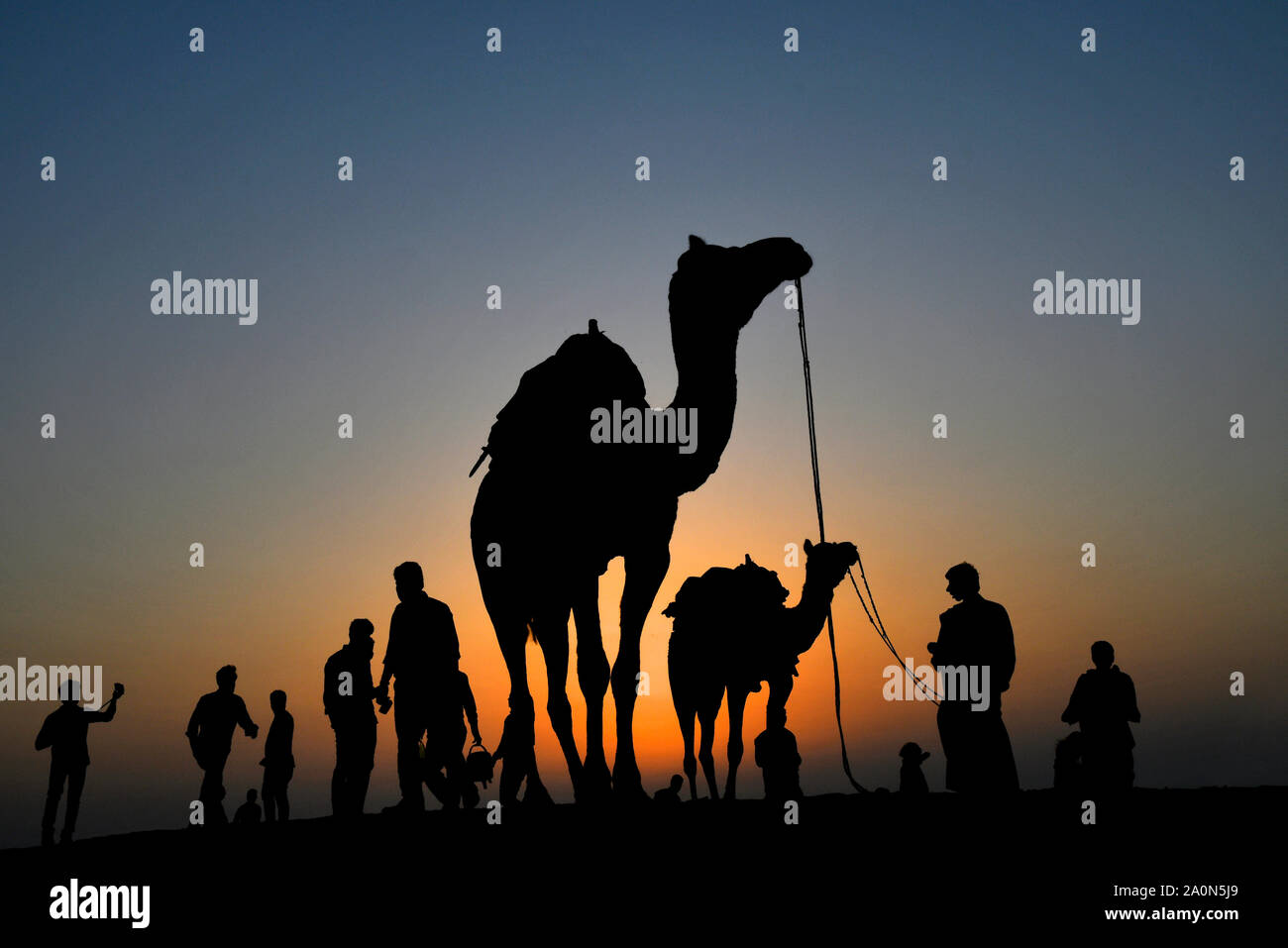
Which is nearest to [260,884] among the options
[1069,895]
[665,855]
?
[665,855]

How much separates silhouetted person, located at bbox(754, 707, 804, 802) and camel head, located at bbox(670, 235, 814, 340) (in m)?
5.46

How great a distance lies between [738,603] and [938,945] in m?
13.2

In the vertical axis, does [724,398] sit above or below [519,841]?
above

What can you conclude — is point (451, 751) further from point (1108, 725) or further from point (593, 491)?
point (1108, 725)

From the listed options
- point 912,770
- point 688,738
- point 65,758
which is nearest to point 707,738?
point 688,738

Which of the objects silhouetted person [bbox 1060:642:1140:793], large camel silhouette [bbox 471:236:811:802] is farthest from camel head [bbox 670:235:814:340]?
silhouetted person [bbox 1060:642:1140:793]

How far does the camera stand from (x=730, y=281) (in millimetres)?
12891

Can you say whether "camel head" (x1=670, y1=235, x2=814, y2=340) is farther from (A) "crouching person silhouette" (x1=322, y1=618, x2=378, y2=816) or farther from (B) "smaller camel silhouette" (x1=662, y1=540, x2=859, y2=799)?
(B) "smaller camel silhouette" (x1=662, y1=540, x2=859, y2=799)

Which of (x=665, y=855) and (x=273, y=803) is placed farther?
(x=273, y=803)

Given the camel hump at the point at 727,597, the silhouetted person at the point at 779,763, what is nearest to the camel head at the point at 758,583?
the camel hump at the point at 727,597

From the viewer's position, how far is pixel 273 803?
54.4 ft

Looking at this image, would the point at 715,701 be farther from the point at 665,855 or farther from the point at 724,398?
the point at 665,855

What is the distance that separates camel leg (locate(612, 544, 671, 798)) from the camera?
37.8 feet

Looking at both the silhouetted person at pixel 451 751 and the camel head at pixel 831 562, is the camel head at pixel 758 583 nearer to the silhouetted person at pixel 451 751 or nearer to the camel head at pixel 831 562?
the camel head at pixel 831 562
